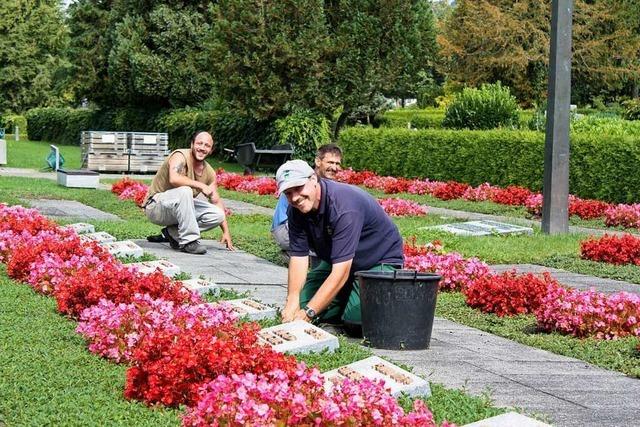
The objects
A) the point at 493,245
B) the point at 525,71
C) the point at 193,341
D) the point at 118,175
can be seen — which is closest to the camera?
the point at 193,341

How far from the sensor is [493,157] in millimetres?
21594

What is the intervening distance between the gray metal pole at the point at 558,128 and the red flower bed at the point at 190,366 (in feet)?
31.3

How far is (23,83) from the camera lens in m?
69.2

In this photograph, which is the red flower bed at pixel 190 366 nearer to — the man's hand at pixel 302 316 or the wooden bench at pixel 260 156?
the man's hand at pixel 302 316

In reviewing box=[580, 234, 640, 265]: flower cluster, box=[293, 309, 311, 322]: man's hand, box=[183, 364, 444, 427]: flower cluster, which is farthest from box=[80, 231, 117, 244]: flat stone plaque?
box=[183, 364, 444, 427]: flower cluster

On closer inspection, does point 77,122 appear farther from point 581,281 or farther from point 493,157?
point 581,281

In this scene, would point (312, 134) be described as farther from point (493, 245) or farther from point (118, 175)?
point (493, 245)

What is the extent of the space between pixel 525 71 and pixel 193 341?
4424 cm

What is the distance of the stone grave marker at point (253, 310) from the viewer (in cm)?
692

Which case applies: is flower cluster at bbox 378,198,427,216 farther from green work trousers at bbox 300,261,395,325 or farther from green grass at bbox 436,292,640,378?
green work trousers at bbox 300,261,395,325

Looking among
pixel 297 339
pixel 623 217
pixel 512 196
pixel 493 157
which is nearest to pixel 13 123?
pixel 493 157

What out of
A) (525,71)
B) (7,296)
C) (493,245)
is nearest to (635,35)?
(525,71)

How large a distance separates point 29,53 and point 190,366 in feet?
218

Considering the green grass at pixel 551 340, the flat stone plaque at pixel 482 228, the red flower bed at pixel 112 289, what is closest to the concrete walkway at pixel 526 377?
the green grass at pixel 551 340
